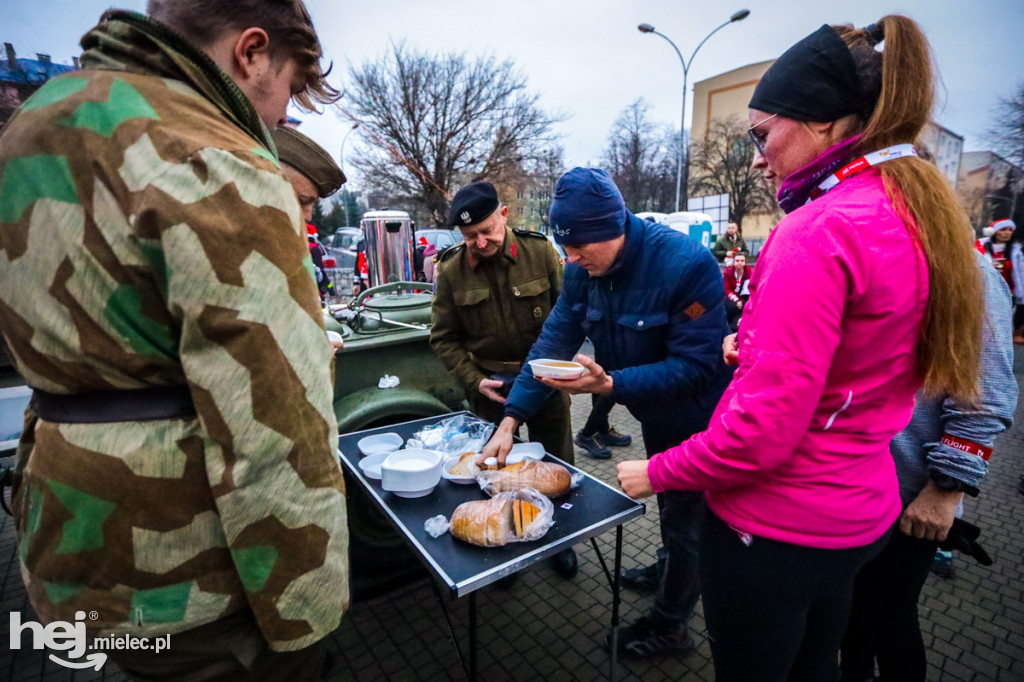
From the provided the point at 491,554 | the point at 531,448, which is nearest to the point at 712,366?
the point at 531,448

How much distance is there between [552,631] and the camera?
248 centimetres

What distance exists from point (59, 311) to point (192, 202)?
0.28 metres

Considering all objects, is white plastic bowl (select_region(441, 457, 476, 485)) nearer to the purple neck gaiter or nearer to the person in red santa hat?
A: the purple neck gaiter

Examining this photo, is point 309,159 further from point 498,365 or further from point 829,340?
point 829,340

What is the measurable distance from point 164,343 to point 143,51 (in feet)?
1.61

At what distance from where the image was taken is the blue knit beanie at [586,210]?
6.39ft

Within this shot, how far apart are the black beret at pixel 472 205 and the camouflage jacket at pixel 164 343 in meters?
1.78

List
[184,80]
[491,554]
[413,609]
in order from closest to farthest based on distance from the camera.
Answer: [184,80], [491,554], [413,609]

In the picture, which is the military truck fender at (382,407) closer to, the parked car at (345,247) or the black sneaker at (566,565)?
the black sneaker at (566,565)

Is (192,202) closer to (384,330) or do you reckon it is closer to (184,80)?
(184,80)

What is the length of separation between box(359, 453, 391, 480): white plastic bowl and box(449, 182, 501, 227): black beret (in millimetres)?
1295

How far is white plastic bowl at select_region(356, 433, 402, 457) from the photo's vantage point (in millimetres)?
2237

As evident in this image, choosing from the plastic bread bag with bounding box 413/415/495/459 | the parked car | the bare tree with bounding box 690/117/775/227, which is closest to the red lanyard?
the plastic bread bag with bounding box 413/415/495/459

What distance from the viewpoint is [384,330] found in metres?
3.07
